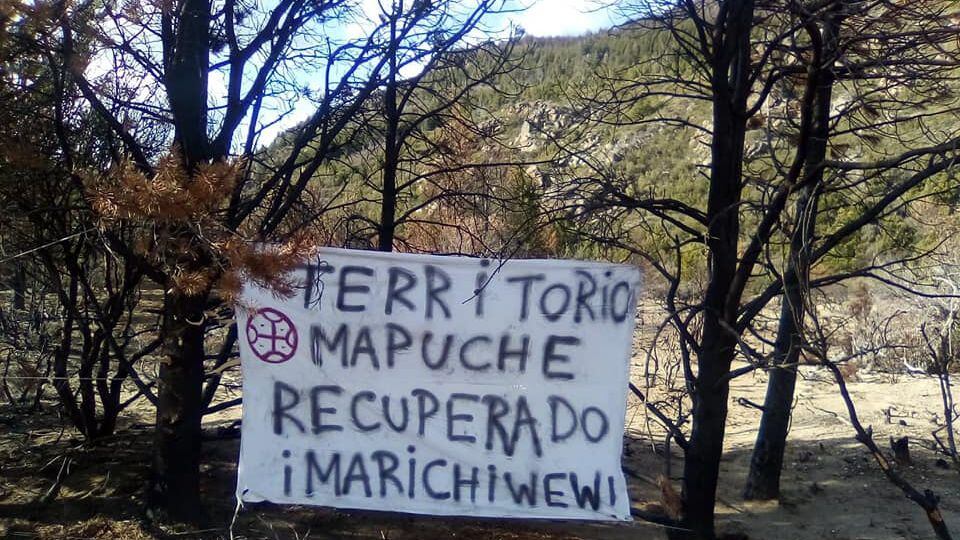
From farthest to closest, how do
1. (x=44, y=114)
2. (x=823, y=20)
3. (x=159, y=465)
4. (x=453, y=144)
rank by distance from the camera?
(x=453, y=144) → (x=44, y=114) → (x=159, y=465) → (x=823, y=20)

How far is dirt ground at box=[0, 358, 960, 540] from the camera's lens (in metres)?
5.19

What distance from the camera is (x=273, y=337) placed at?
14.5 ft

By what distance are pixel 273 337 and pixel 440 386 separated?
3.13 ft

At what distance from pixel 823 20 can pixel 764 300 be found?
147 cm

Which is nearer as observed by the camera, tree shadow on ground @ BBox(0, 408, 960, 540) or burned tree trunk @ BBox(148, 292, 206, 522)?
burned tree trunk @ BBox(148, 292, 206, 522)

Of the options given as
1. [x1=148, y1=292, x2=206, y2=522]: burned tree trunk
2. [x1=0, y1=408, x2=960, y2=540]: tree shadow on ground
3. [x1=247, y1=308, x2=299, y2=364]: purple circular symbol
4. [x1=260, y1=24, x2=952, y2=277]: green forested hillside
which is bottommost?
[x1=0, y1=408, x2=960, y2=540]: tree shadow on ground

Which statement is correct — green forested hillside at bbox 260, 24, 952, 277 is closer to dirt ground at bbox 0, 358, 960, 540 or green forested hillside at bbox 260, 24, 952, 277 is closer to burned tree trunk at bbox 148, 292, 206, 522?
dirt ground at bbox 0, 358, 960, 540

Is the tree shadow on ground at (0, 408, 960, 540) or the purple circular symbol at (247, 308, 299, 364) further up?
the purple circular symbol at (247, 308, 299, 364)

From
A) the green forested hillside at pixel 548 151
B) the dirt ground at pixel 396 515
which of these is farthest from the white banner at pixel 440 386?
the dirt ground at pixel 396 515

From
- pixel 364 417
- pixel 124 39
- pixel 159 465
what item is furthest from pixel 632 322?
pixel 124 39

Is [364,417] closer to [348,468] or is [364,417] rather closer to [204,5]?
[348,468]

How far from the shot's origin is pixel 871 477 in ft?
22.5

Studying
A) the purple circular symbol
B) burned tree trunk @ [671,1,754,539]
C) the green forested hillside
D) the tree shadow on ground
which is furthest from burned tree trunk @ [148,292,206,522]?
burned tree trunk @ [671,1,754,539]

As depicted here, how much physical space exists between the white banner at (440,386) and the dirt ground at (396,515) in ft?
2.56
